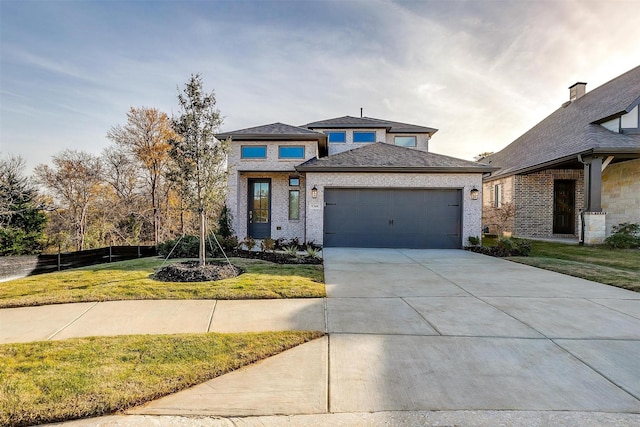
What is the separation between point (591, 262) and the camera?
8.07 m

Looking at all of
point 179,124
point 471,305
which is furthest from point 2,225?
point 471,305

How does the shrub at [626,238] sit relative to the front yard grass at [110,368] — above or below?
above

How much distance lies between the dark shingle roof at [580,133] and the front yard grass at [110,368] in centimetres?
1358

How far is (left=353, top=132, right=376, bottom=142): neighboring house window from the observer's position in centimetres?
1542

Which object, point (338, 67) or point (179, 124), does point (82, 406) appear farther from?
point (338, 67)

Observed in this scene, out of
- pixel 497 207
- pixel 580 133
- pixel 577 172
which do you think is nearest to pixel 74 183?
pixel 497 207

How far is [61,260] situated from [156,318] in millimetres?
5902

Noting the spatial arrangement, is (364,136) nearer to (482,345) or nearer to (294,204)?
(294,204)

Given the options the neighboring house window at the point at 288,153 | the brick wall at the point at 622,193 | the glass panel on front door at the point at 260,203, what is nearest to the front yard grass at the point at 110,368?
the glass panel on front door at the point at 260,203

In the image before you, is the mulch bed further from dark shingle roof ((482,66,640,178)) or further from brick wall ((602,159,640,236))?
brick wall ((602,159,640,236))

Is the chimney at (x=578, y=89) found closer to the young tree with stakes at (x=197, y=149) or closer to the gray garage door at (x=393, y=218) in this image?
the gray garage door at (x=393, y=218)

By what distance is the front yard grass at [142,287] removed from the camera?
4.62 meters

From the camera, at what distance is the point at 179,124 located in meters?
6.20

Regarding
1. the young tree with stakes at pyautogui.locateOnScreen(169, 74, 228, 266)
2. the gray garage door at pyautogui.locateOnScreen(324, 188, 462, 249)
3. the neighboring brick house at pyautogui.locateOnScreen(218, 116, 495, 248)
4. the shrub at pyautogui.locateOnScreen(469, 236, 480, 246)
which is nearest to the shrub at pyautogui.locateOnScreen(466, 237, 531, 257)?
the shrub at pyautogui.locateOnScreen(469, 236, 480, 246)
